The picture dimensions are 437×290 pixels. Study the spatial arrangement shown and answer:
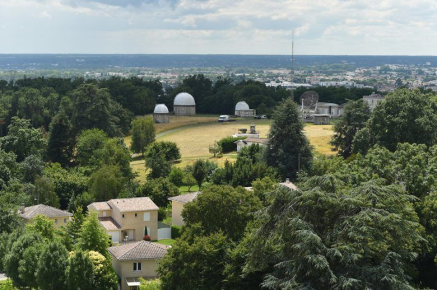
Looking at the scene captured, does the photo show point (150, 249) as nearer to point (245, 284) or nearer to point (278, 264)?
point (245, 284)

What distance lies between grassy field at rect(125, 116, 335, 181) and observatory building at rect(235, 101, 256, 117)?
4.53 m

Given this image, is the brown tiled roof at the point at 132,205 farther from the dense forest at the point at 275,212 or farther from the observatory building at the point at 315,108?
the observatory building at the point at 315,108

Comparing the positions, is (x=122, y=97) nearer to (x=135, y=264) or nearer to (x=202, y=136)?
(x=202, y=136)

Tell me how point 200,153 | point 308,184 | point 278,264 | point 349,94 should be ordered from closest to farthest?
point 278,264 < point 308,184 < point 200,153 < point 349,94

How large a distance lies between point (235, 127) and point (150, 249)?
64.9 m

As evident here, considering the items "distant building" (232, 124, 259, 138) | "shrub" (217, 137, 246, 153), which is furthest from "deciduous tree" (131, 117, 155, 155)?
"distant building" (232, 124, 259, 138)

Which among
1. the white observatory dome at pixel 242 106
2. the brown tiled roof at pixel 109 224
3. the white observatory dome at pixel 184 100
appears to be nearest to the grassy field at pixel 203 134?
the white observatory dome at pixel 242 106

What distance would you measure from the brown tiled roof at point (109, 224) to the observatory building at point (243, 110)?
72526mm

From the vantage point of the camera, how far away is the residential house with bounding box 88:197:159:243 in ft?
158

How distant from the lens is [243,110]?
12112cm

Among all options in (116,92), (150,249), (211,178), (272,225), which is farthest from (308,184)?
(116,92)

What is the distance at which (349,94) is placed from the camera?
419 feet

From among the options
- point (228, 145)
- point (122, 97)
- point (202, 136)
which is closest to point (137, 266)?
point (228, 145)

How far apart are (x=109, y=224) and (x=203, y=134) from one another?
49574 mm
